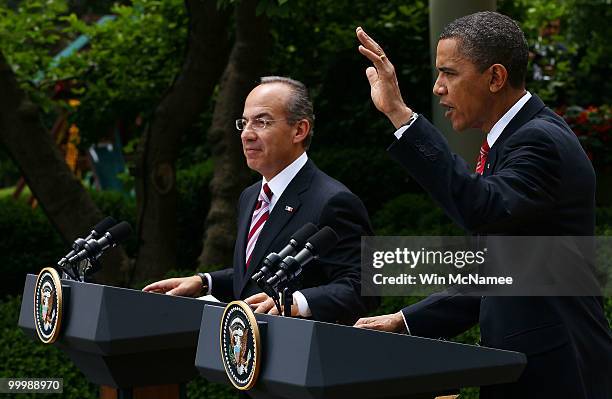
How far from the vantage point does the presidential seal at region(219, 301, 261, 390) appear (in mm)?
3256

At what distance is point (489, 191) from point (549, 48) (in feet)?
37.0

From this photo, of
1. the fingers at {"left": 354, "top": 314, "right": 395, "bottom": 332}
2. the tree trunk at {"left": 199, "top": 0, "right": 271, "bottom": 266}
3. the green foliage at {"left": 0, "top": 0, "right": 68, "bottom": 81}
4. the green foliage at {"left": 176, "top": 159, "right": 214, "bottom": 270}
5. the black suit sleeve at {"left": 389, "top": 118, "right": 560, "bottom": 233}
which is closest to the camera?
the black suit sleeve at {"left": 389, "top": 118, "right": 560, "bottom": 233}

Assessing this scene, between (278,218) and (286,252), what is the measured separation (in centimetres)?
104

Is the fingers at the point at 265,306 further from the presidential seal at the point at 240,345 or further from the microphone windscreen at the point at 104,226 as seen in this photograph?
the microphone windscreen at the point at 104,226

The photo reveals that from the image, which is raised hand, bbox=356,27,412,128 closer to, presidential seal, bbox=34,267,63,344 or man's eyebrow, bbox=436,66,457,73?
man's eyebrow, bbox=436,66,457,73

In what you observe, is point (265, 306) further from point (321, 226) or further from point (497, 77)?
point (497, 77)

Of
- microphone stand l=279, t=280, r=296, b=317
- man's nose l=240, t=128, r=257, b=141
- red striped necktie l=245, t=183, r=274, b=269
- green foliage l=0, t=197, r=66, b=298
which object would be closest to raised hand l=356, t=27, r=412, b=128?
microphone stand l=279, t=280, r=296, b=317

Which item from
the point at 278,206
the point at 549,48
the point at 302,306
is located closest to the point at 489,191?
the point at 302,306

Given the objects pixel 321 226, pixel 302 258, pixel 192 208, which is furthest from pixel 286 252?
→ pixel 192 208

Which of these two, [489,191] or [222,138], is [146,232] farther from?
[489,191]

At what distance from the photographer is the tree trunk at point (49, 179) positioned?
951 cm

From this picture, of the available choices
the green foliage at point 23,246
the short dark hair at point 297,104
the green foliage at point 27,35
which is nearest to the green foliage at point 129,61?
the green foliage at point 27,35

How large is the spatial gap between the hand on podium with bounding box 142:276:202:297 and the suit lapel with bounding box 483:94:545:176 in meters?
1.67

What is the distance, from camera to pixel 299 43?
1270 centimetres
